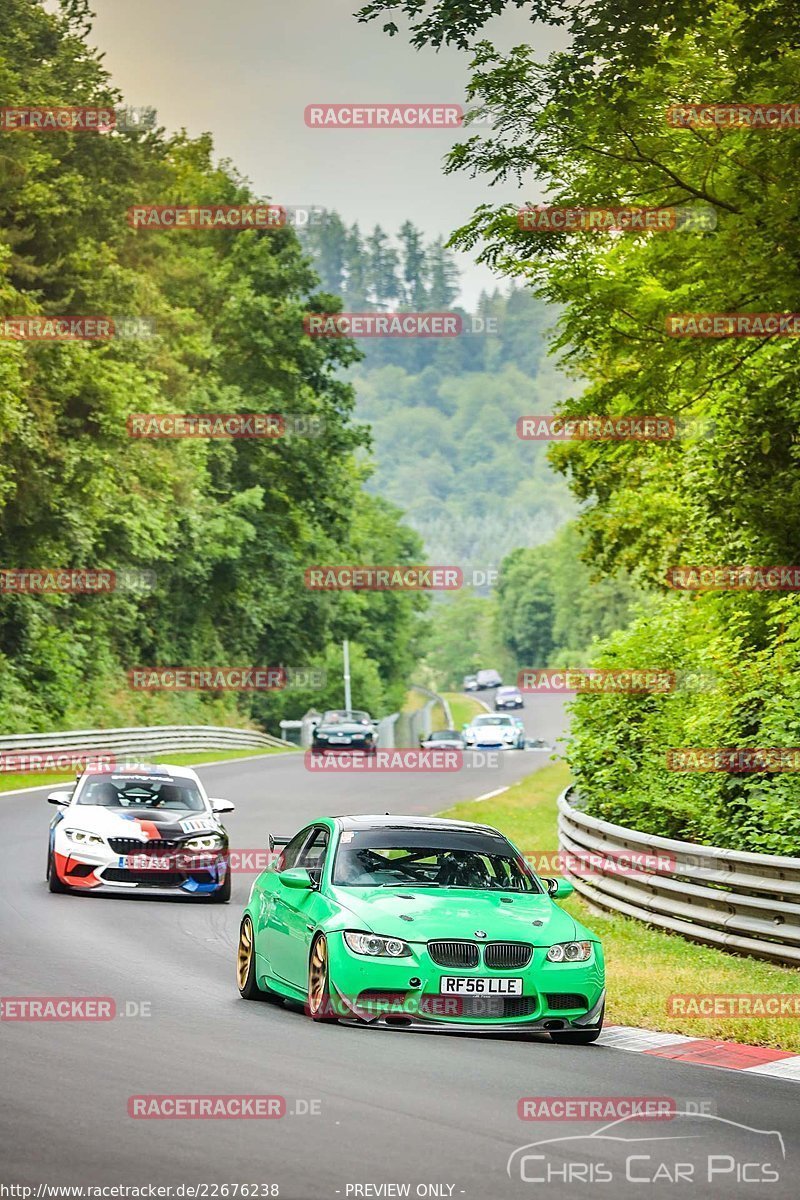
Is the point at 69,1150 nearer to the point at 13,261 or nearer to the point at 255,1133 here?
the point at 255,1133

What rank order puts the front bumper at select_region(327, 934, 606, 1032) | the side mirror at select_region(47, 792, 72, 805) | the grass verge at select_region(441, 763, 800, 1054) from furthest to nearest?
the side mirror at select_region(47, 792, 72, 805) → the grass verge at select_region(441, 763, 800, 1054) → the front bumper at select_region(327, 934, 606, 1032)

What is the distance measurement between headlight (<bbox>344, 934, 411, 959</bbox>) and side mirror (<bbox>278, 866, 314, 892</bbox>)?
91 cm

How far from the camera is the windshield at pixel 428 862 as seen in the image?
11445mm

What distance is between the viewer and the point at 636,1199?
6.34 metres

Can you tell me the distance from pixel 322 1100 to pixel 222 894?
11339 millimetres

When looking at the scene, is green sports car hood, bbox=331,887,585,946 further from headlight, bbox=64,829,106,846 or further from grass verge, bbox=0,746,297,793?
grass verge, bbox=0,746,297,793

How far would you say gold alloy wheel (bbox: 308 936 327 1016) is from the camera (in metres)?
10.7

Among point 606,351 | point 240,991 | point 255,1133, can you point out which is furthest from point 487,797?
point 255,1133

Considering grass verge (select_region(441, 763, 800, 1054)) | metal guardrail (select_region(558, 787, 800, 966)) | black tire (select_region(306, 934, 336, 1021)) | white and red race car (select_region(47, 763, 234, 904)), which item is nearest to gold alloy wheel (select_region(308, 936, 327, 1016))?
black tire (select_region(306, 934, 336, 1021))

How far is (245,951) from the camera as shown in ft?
41.1

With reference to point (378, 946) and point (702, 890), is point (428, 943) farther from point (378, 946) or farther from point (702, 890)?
point (702, 890)

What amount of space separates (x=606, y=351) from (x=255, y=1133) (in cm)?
1548

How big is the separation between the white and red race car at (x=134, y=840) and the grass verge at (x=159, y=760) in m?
11.6

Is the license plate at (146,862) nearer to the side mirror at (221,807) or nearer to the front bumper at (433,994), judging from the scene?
the side mirror at (221,807)
